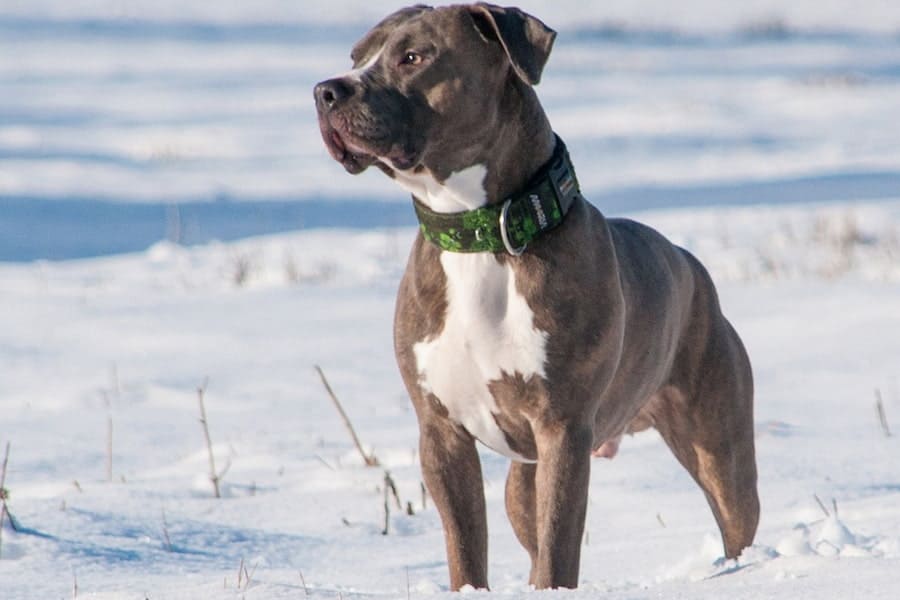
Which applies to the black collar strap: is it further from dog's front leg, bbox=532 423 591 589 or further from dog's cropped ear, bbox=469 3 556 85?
dog's front leg, bbox=532 423 591 589

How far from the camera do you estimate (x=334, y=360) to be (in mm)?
7531

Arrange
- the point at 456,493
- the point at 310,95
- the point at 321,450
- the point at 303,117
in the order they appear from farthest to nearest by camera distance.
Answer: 1. the point at 310,95
2. the point at 303,117
3. the point at 321,450
4. the point at 456,493

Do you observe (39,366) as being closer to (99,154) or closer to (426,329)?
(426,329)

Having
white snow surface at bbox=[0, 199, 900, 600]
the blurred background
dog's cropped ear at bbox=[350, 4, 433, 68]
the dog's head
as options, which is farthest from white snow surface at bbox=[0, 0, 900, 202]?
the dog's head

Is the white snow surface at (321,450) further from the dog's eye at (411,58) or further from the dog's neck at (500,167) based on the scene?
the dog's eye at (411,58)

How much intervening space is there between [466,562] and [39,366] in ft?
13.3

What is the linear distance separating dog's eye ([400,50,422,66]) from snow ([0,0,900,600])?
1.22 meters

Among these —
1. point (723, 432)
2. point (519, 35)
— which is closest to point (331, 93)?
point (519, 35)

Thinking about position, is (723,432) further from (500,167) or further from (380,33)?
(380,33)

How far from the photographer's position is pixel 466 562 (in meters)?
3.95

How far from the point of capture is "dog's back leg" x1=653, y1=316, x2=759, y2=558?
4.57m

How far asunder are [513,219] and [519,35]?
43 centimetres

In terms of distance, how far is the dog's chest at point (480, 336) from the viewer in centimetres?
372

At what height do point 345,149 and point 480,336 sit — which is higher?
point 345,149
